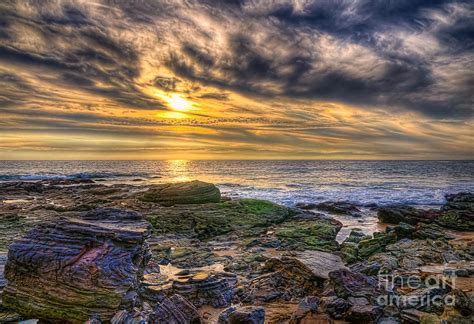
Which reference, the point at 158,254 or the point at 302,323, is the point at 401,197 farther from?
the point at 302,323

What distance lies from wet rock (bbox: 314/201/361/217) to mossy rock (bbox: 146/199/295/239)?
21.3ft

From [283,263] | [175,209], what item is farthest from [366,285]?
[175,209]

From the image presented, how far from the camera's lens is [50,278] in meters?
6.60

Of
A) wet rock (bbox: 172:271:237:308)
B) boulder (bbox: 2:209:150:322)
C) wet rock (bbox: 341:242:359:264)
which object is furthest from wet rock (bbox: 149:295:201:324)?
wet rock (bbox: 341:242:359:264)

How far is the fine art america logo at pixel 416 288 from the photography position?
7383 mm

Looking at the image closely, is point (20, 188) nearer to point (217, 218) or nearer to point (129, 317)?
point (217, 218)

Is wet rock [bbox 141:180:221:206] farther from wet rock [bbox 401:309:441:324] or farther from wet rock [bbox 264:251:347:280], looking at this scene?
wet rock [bbox 401:309:441:324]

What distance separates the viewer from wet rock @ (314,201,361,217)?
28244 mm

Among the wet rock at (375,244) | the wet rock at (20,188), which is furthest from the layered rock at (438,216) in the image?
the wet rock at (20,188)

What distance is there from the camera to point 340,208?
1137 inches

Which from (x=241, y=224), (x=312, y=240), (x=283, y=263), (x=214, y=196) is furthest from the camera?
(x=214, y=196)

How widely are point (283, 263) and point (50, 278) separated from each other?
689 centimetres

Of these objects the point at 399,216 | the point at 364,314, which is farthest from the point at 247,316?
the point at 399,216

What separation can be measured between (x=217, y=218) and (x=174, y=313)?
14.3 meters
